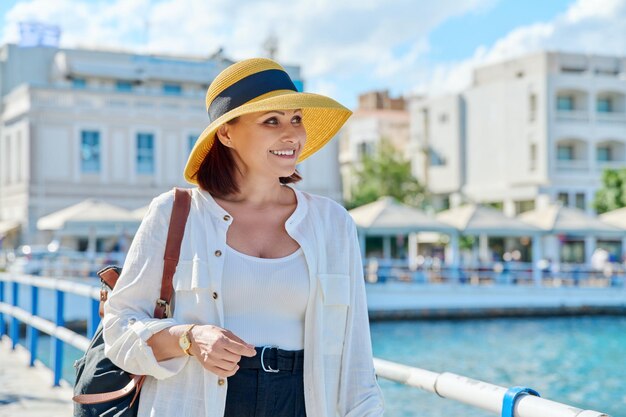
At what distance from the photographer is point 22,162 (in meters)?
36.2

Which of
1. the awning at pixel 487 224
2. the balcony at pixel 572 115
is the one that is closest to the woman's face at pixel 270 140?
the awning at pixel 487 224

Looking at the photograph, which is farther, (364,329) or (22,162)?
(22,162)

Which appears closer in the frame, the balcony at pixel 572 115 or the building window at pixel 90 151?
the building window at pixel 90 151

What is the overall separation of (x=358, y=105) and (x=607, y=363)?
144ft

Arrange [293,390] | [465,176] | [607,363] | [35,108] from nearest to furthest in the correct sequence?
[293,390]
[607,363]
[35,108]
[465,176]

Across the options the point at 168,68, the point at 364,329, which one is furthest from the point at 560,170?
the point at 364,329

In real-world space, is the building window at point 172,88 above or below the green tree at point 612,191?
above

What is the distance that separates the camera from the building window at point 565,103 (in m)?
46.2

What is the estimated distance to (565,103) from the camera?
152 ft

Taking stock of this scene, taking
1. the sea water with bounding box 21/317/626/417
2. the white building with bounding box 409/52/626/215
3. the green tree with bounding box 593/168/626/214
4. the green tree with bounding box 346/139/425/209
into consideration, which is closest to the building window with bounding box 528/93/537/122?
the white building with bounding box 409/52/626/215

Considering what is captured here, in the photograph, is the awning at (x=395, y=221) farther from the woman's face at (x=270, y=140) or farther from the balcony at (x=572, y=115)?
the woman's face at (x=270, y=140)

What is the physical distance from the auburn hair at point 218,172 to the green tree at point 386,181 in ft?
148

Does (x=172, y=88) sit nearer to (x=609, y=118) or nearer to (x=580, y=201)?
(x=580, y=201)

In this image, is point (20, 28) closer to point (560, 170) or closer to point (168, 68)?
point (168, 68)
